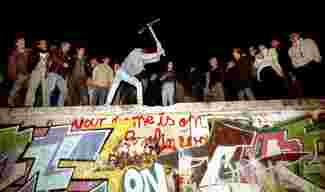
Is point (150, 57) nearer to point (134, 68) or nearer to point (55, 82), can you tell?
point (134, 68)

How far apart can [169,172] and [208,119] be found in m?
2.11

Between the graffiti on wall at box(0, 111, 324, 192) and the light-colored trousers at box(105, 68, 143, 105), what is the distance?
0.62 meters

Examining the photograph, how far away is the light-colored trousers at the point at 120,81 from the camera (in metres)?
13.1

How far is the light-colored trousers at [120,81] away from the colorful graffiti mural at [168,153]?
56 cm

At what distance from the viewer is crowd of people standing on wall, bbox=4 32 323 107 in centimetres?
1302

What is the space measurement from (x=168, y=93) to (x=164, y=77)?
2.26 feet

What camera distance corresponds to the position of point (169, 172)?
1197 centimetres

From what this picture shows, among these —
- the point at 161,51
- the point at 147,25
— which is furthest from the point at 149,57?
the point at 147,25

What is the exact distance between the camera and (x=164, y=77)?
13578 millimetres

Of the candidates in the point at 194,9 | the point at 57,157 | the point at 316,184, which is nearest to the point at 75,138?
the point at 57,157

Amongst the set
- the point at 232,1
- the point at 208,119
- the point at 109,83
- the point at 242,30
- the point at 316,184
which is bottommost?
the point at 316,184

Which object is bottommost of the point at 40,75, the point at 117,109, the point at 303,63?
the point at 117,109

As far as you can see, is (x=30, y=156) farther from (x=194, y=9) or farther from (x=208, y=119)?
(x=194, y=9)

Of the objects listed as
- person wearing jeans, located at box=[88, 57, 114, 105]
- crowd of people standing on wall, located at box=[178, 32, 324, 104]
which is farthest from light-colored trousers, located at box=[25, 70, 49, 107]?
crowd of people standing on wall, located at box=[178, 32, 324, 104]
